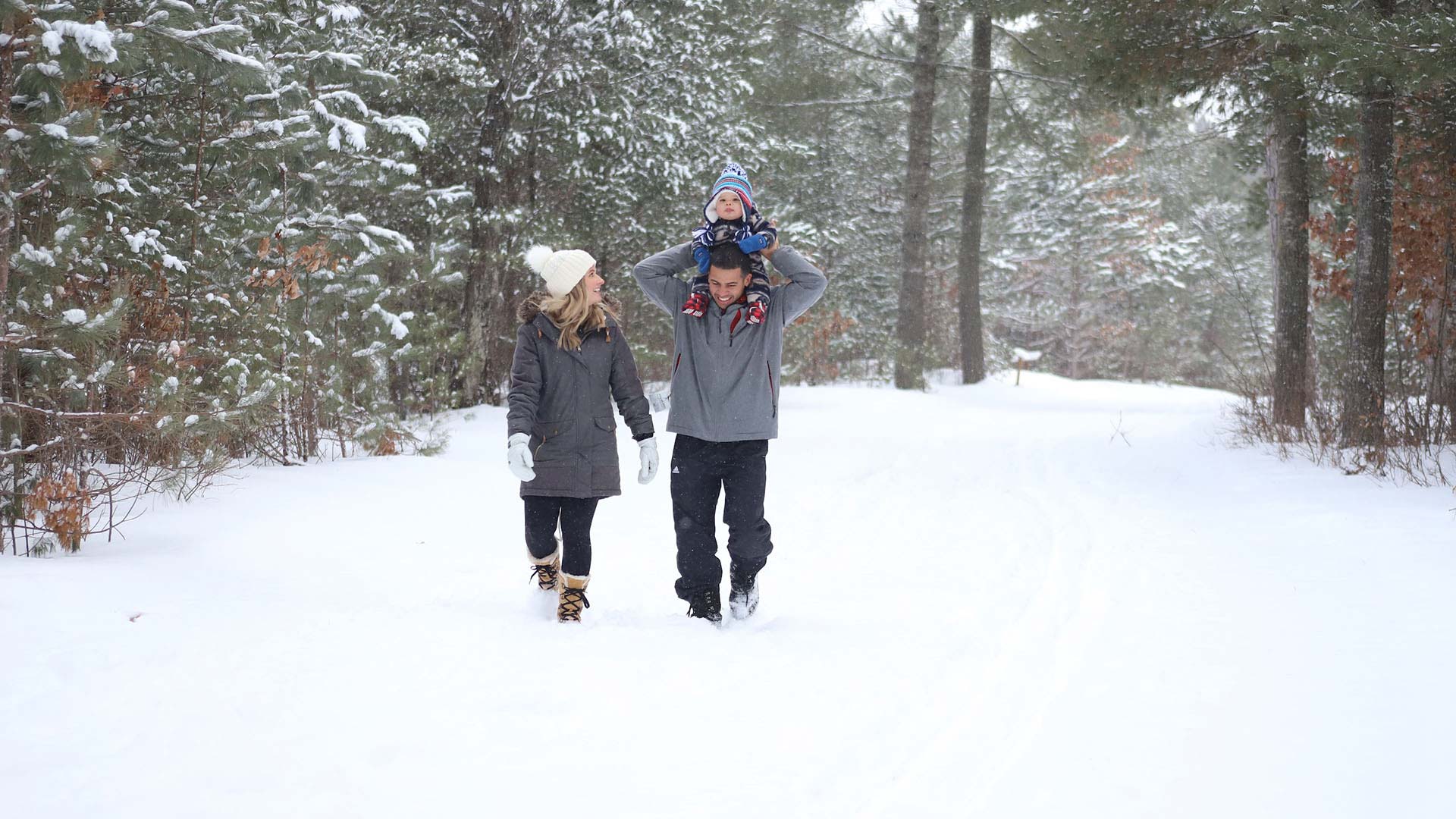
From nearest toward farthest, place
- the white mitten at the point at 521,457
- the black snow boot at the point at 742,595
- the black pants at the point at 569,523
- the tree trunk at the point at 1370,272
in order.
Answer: the white mitten at the point at 521,457 → the black pants at the point at 569,523 → the black snow boot at the point at 742,595 → the tree trunk at the point at 1370,272

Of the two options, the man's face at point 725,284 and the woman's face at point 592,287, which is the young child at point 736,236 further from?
the woman's face at point 592,287

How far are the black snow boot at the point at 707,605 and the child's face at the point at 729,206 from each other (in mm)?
1654

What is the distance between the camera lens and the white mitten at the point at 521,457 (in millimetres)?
4000

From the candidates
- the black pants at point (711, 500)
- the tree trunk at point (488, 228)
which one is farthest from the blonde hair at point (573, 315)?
the tree trunk at point (488, 228)

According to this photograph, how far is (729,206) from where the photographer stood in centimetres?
425

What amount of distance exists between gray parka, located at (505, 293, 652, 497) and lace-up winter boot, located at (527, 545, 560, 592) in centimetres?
37

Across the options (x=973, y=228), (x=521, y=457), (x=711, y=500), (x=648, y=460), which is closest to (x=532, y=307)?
(x=521, y=457)

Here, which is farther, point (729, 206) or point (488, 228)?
point (488, 228)

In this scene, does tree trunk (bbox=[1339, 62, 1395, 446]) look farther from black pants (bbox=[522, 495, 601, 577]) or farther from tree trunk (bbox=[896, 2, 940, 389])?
tree trunk (bbox=[896, 2, 940, 389])

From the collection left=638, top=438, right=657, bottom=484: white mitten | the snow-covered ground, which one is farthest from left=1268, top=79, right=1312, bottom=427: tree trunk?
left=638, top=438, right=657, bottom=484: white mitten

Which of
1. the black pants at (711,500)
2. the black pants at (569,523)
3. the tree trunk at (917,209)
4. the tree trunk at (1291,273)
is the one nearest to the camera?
the black pants at (569,523)

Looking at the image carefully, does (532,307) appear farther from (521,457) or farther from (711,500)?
(711,500)

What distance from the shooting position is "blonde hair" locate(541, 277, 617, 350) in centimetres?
423

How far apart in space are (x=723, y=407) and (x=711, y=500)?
17.9 inches
